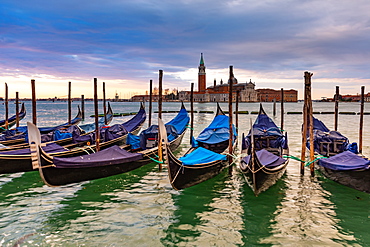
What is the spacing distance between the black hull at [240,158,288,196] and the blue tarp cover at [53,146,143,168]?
2421mm

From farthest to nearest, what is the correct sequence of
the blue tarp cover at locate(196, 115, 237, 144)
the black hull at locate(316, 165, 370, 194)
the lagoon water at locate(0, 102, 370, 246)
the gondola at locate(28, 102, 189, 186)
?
the blue tarp cover at locate(196, 115, 237, 144), the black hull at locate(316, 165, 370, 194), the gondola at locate(28, 102, 189, 186), the lagoon water at locate(0, 102, 370, 246)

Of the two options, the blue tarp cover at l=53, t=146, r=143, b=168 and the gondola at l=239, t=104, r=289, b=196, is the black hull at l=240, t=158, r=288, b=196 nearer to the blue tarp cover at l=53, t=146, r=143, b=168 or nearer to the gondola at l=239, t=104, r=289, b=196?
the gondola at l=239, t=104, r=289, b=196

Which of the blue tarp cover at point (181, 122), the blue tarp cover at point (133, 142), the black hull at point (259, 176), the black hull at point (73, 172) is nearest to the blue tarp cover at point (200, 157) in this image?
the black hull at point (259, 176)

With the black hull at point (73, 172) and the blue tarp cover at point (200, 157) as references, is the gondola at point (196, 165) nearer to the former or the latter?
the blue tarp cover at point (200, 157)

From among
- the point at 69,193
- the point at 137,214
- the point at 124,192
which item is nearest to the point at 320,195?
the point at 137,214

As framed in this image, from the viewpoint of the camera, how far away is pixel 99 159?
5.63 meters

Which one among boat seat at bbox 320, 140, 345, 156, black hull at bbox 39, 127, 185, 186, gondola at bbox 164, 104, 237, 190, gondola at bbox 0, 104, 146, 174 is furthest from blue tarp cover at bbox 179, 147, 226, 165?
boat seat at bbox 320, 140, 345, 156

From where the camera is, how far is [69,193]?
5.31 metres

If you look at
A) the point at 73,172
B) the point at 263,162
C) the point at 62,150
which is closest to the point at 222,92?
the point at 62,150

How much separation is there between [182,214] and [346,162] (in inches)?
124

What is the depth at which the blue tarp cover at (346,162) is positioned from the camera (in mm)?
4853

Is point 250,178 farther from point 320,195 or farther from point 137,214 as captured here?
point 137,214

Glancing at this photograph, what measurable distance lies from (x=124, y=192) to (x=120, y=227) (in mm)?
1427

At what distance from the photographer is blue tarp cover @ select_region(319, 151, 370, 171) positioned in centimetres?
485
